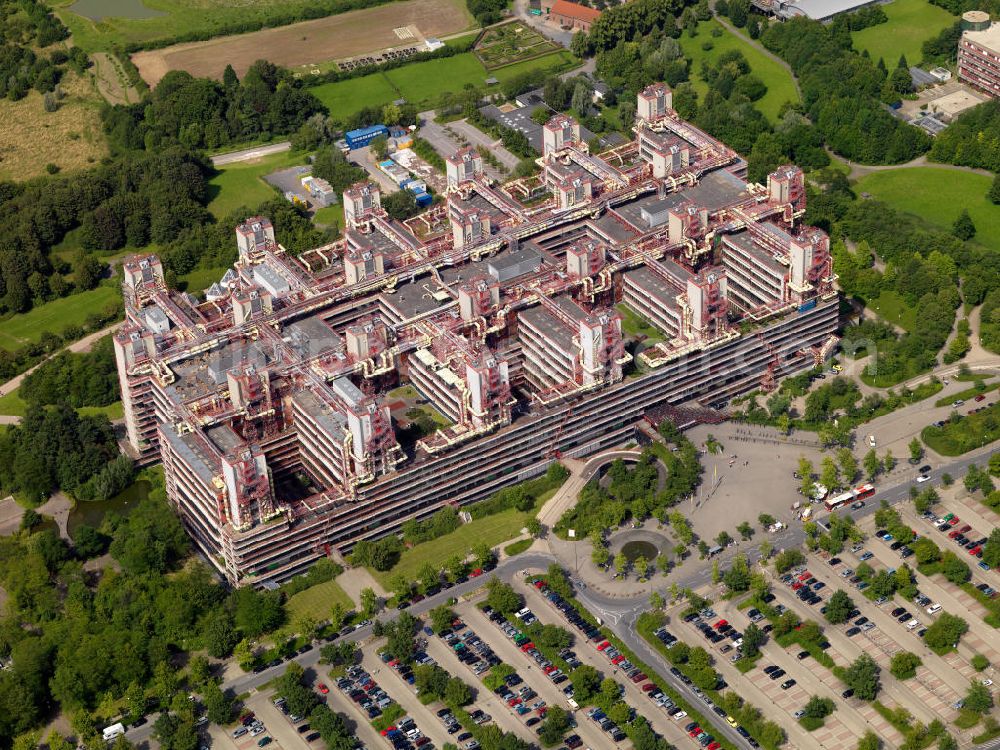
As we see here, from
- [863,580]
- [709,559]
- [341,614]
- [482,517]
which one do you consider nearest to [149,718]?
[341,614]

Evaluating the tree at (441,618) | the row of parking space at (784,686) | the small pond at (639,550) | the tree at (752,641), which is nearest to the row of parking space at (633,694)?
the row of parking space at (784,686)

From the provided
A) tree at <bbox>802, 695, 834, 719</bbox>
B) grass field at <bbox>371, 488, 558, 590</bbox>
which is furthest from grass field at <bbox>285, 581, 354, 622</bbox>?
tree at <bbox>802, 695, 834, 719</bbox>

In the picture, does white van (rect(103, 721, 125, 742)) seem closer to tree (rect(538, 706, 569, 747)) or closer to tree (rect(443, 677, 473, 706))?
tree (rect(443, 677, 473, 706))

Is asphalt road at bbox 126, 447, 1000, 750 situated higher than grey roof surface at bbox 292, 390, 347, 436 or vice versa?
grey roof surface at bbox 292, 390, 347, 436

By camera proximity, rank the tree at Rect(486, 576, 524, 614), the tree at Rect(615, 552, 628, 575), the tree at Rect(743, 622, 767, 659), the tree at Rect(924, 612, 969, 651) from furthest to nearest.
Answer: the tree at Rect(615, 552, 628, 575)
the tree at Rect(486, 576, 524, 614)
the tree at Rect(924, 612, 969, 651)
the tree at Rect(743, 622, 767, 659)

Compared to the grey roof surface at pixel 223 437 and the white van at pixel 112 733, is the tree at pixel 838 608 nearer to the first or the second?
the grey roof surface at pixel 223 437

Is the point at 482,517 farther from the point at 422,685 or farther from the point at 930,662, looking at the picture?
the point at 930,662

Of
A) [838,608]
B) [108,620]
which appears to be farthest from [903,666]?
[108,620]
